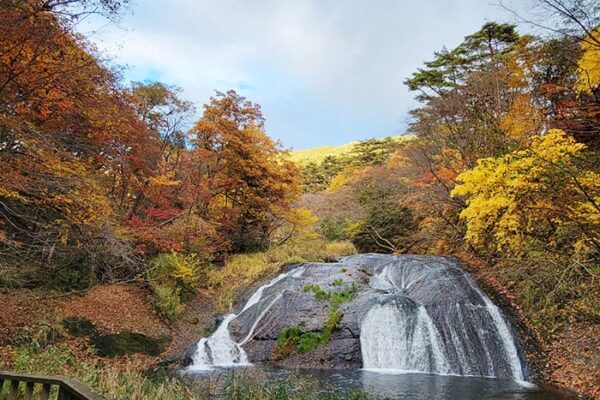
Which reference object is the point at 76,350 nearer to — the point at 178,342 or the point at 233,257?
the point at 178,342

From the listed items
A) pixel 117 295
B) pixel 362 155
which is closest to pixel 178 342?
pixel 117 295

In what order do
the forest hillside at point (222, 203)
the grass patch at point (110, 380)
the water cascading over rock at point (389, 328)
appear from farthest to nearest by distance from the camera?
the water cascading over rock at point (389, 328)
the forest hillside at point (222, 203)
the grass patch at point (110, 380)

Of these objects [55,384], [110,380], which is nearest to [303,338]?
[110,380]

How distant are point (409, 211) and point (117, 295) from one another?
15262 mm

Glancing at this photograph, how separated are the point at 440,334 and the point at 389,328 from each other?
1.42m

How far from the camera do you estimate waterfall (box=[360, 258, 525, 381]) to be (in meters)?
11.5

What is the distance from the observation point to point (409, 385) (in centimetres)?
996

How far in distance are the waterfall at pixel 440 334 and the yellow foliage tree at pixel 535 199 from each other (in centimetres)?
215

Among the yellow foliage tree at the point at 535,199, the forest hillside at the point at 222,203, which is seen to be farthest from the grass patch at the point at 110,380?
the yellow foliage tree at the point at 535,199

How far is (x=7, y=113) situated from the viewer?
28.7ft

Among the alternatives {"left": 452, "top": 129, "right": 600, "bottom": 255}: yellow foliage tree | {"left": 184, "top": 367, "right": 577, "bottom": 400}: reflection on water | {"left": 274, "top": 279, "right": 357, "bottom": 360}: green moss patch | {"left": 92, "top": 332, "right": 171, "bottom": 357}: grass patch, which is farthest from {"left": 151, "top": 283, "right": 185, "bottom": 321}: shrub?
{"left": 452, "top": 129, "right": 600, "bottom": 255}: yellow foliage tree

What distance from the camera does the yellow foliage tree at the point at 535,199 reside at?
9719 mm

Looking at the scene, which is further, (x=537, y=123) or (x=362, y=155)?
(x=362, y=155)

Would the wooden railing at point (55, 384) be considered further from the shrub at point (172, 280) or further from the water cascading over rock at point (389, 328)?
the shrub at point (172, 280)
